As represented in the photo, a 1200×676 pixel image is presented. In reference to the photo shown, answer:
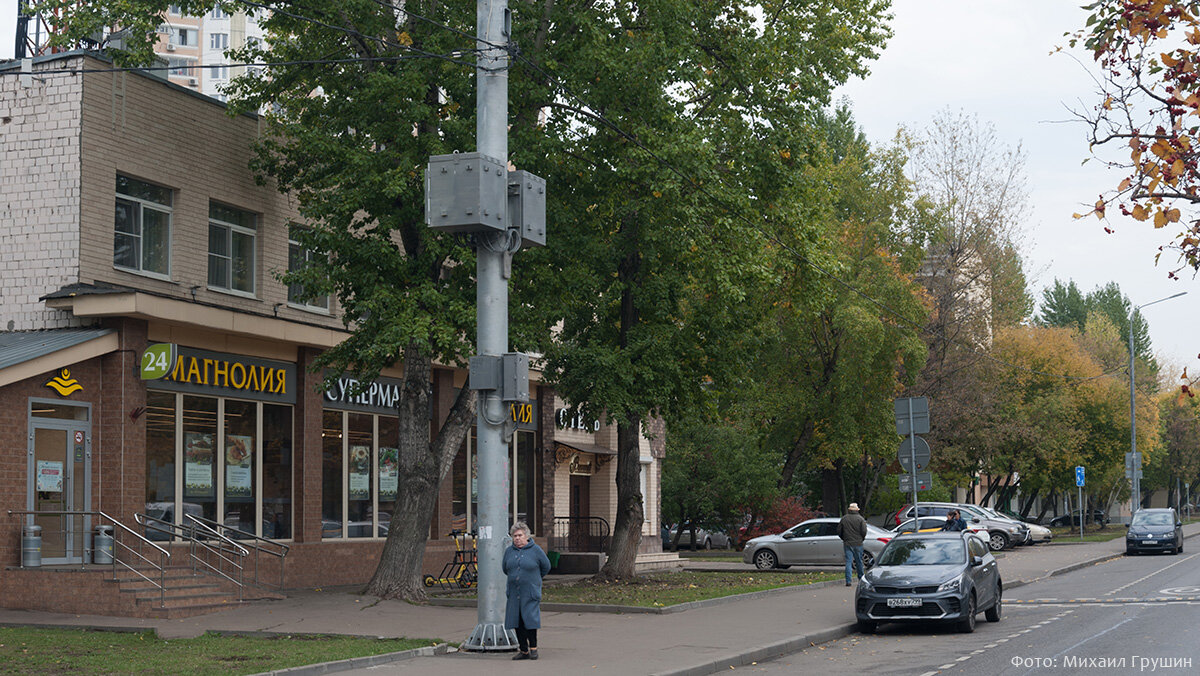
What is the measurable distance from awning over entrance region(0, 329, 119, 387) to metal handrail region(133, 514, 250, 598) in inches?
114

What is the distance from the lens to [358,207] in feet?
64.7

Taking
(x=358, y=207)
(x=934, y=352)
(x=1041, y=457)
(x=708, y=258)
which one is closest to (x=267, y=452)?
(x=358, y=207)

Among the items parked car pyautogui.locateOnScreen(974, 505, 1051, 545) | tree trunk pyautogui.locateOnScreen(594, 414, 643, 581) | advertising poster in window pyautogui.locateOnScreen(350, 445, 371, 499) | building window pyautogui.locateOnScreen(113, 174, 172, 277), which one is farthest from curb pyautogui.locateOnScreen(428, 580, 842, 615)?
parked car pyautogui.locateOnScreen(974, 505, 1051, 545)

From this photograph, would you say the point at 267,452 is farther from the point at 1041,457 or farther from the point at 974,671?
the point at 1041,457

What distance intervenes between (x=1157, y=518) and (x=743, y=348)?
73.0 feet

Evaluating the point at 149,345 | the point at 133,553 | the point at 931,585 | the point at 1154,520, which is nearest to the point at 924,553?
the point at 931,585

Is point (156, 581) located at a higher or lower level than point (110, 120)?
lower

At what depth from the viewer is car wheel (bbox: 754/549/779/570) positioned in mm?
33531

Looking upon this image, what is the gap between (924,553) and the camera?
60.8ft

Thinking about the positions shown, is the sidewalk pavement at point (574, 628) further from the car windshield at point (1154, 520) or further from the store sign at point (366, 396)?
the car windshield at point (1154, 520)

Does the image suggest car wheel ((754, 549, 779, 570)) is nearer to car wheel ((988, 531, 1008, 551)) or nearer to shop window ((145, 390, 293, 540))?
shop window ((145, 390, 293, 540))

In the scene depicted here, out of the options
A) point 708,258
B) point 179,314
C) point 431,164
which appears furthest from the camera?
point 708,258

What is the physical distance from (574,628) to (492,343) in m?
5.08

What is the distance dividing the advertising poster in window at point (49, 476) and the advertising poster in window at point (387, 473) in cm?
874
